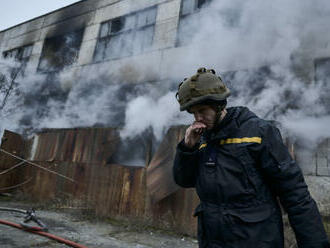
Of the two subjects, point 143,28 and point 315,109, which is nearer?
point 315,109

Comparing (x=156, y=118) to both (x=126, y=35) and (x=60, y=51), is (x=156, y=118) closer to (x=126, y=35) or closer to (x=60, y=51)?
(x=126, y=35)

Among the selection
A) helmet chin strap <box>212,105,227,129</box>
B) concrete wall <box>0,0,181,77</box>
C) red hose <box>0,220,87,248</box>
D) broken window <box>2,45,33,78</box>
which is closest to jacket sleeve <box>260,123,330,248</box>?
helmet chin strap <box>212,105,227,129</box>

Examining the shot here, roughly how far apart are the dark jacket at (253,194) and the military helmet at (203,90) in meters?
0.19

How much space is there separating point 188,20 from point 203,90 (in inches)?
261

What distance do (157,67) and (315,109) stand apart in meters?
4.50

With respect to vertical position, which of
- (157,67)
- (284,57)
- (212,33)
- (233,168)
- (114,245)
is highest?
(212,33)

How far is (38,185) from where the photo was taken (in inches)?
252

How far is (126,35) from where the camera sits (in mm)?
8969

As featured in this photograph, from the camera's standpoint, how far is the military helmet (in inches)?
57.3

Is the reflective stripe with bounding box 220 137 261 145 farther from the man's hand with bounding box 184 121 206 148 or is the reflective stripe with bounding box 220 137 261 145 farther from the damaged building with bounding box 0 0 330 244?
the damaged building with bounding box 0 0 330 244

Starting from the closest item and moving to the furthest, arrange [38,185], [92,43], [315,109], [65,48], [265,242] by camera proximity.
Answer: [265,242] < [315,109] < [38,185] < [92,43] < [65,48]

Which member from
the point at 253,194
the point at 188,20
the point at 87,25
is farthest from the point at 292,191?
the point at 87,25

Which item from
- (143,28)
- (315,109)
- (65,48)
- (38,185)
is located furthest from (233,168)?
(65,48)

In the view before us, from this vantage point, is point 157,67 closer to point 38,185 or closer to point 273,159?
point 38,185
